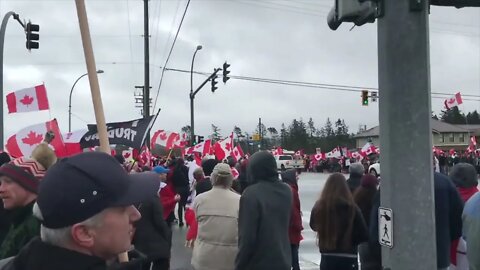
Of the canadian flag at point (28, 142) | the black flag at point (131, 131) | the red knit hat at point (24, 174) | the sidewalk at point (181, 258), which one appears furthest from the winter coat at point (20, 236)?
the canadian flag at point (28, 142)

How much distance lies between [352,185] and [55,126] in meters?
6.03

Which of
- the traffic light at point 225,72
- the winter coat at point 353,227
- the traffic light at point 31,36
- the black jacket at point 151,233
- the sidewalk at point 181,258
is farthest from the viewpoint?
the traffic light at point 225,72

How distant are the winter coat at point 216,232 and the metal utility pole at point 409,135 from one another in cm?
241

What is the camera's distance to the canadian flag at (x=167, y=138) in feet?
84.0

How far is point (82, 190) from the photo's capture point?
1845 millimetres

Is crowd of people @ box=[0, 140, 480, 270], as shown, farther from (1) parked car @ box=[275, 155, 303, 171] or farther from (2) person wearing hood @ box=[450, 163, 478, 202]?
(1) parked car @ box=[275, 155, 303, 171]

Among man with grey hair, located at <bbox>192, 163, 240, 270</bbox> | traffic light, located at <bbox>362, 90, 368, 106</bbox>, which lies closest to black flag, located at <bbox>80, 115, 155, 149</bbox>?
man with grey hair, located at <bbox>192, 163, 240, 270</bbox>

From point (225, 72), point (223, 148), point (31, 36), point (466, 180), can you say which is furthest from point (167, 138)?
point (466, 180)

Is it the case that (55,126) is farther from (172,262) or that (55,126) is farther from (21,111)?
(172,262)

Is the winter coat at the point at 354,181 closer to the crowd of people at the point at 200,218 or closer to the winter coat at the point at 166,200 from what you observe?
the crowd of people at the point at 200,218

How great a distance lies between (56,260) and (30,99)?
1064 centimetres

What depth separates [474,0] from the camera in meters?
3.44

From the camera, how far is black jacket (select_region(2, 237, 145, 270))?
5.77ft

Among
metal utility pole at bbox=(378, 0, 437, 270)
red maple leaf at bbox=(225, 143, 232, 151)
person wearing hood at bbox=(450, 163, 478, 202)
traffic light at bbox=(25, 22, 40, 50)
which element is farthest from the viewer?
red maple leaf at bbox=(225, 143, 232, 151)
